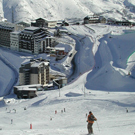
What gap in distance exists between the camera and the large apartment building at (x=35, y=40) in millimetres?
57469

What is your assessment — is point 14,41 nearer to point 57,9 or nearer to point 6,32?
point 6,32

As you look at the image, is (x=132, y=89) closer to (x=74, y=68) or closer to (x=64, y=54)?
(x=74, y=68)

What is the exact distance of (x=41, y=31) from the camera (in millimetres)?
60062

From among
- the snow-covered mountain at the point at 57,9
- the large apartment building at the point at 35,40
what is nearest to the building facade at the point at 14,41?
the large apartment building at the point at 35,40

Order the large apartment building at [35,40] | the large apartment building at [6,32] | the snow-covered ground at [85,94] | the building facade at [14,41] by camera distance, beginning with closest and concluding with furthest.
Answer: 1. the snow-covered ground at [85,94]
2. the large apartment building at [35,40]
3. the building facade at [14,41]
4. the large apartment building at [6,32]

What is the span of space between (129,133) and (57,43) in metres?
48.5

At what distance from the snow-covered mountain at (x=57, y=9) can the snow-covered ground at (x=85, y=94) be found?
26618 millimetres

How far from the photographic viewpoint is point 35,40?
191ft

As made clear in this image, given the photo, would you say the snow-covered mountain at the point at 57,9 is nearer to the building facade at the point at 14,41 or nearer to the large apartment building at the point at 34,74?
the building facade at the point at 14,41

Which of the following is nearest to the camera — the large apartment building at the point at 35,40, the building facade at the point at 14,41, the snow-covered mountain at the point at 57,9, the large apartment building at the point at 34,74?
the large apartment building at the point at 34,74

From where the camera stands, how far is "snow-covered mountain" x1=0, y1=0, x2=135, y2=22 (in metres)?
94.4

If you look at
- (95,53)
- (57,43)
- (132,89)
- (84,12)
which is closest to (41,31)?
(57,43)

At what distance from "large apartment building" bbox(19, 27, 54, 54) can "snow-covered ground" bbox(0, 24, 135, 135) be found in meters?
2.10

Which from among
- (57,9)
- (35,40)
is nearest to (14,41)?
(35,40)
